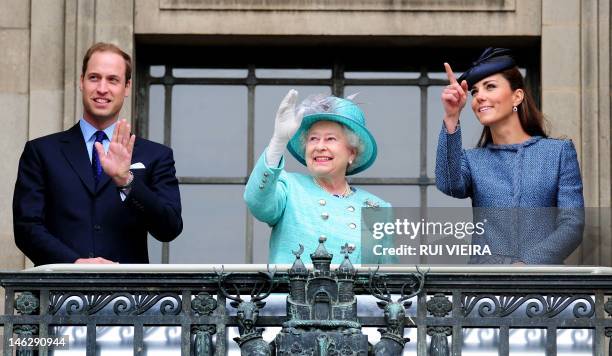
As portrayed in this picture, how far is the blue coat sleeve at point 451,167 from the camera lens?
44.6 feet

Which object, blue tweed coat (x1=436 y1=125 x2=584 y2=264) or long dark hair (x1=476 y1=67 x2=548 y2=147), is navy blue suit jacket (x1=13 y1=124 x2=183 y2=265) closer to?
blue tweed coat (x1=436 y1=125 x2=584 y2=264)

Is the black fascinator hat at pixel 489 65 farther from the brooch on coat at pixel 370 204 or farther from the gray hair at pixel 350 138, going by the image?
the brooch on coat at pixel 370 204

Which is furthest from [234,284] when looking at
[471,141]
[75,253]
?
[471,141]

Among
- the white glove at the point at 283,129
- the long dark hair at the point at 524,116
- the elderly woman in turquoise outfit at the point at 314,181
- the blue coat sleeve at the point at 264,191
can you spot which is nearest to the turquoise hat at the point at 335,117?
the elderly woman in turquoise outfit at the point at 314,181

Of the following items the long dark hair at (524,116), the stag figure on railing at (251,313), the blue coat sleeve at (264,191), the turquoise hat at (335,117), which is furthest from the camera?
the long dark hair at (524,116)

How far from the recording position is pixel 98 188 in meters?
13.8

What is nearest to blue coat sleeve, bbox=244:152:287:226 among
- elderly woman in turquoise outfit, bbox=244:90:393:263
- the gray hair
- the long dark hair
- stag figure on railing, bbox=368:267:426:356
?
elderly woman in turquoise outfit, bbox=244:90:393:263

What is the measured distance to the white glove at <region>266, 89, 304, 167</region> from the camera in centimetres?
1332

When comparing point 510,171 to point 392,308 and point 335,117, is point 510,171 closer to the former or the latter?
point 335,117

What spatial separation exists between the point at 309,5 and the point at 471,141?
1.48m

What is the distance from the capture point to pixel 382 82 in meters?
16.8

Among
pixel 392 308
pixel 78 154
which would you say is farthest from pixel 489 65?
pixel 78 154

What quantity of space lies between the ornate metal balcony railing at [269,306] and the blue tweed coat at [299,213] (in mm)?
356

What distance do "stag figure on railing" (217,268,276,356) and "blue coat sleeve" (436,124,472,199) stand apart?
1272mm
